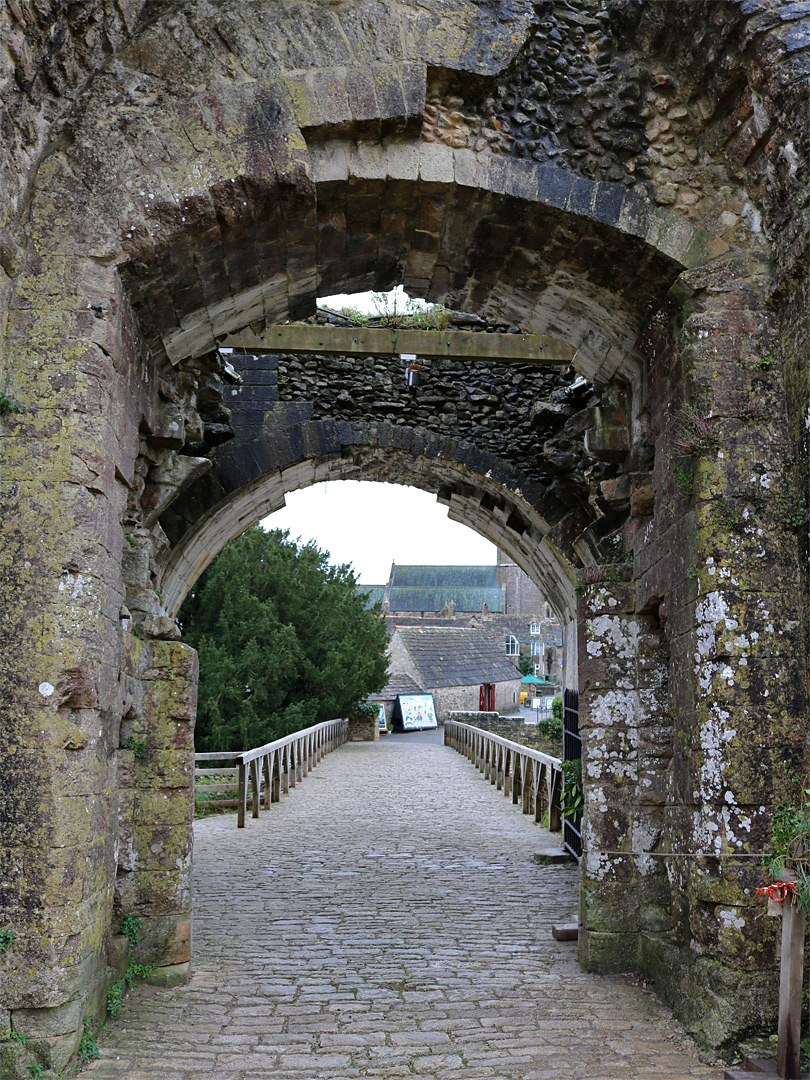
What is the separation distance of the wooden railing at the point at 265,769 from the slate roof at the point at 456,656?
52.4ft

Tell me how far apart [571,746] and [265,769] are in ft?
19.9

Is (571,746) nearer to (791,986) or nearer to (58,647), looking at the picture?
(791,986)

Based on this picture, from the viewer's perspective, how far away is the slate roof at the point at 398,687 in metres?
34.1

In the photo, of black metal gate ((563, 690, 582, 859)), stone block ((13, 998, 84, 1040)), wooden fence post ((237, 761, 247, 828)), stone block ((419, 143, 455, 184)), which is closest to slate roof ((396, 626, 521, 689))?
wooden fence post ((237, 761, 247, 828))

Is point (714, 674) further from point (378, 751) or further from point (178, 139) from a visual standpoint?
point (378, 751)

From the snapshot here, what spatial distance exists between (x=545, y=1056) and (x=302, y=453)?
6.33 meters

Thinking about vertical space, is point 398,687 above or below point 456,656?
below

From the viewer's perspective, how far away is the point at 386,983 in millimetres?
5113

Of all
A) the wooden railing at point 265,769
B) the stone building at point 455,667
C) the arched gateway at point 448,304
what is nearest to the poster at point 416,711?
the stone building at point 455,667

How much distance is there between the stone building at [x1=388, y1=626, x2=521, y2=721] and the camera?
1439 inches

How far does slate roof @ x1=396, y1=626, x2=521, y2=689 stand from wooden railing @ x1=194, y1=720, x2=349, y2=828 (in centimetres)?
1599

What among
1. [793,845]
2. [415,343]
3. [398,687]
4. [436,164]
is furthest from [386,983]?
[398,687]

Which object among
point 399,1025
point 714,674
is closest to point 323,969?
point 399,1025

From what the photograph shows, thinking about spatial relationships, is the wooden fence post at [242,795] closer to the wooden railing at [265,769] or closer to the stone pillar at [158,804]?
the wooden railing at [265,769]
